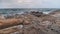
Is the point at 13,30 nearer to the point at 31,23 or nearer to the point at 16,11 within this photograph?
the point at 31,23

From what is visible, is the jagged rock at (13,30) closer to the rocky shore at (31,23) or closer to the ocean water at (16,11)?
the rocky shore at (31,23)

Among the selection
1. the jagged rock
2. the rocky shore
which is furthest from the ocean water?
the jagged rock

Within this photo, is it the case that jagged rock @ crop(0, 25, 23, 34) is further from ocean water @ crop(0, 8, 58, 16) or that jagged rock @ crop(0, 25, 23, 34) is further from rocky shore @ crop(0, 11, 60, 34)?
ocean water @ crop(0, 8, 58, 16)

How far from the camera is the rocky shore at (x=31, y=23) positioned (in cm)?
114

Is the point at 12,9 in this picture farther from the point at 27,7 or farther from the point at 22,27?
the point at 22,27

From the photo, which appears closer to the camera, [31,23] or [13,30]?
[13,30]

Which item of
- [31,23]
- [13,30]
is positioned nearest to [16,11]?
[31,23]

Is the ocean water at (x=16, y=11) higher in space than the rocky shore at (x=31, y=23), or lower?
higher

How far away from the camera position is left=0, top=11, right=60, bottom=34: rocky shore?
1144 mm

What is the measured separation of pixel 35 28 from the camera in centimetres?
120

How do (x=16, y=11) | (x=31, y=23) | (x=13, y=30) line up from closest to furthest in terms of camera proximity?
(x=13, y=30) → (x=31, y=23) → (x=16, y=11)

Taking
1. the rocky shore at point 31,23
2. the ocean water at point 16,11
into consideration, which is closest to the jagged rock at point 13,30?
the rocky shore at point 31,23

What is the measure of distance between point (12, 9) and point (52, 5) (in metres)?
0.62

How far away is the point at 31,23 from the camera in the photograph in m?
1.29
